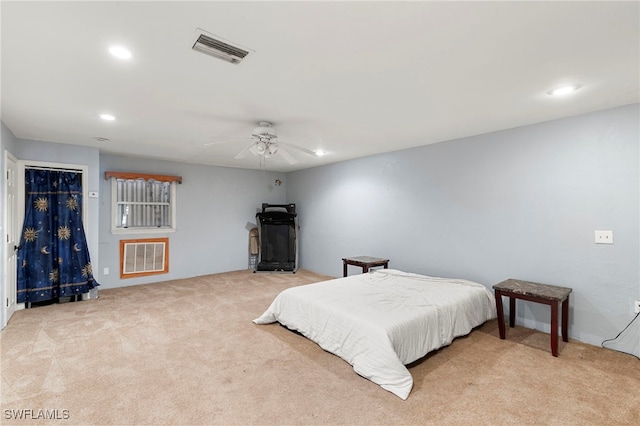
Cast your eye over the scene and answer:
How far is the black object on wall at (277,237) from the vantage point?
6.39 metres

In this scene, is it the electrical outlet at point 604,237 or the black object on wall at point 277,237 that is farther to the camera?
the black object on wall at point 277,237

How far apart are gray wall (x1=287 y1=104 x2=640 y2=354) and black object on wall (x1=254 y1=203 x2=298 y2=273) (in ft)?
6.03

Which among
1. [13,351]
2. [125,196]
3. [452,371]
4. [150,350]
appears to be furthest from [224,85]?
[125,196]

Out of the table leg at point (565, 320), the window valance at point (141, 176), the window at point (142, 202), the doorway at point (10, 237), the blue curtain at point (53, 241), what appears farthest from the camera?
the window at point (142, 202)

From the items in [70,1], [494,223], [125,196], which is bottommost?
[494,223]

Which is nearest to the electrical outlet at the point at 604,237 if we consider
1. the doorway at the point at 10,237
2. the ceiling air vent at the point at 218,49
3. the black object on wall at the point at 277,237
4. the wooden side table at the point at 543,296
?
the wooden side table at the point at 543,296

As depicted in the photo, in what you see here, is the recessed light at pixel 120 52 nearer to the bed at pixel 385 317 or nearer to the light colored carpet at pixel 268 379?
the light colored carpet at pixel 268 379

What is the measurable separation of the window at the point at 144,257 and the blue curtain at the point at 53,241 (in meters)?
0.73

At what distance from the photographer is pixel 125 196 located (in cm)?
526

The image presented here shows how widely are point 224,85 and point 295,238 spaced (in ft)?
14.6

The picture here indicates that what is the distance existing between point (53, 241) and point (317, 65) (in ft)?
14.8

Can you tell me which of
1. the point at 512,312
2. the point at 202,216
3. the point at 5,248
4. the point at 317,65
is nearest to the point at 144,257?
the point at 202,216

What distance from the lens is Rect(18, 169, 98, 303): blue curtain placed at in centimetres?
397

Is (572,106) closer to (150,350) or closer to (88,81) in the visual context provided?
(88,81)
